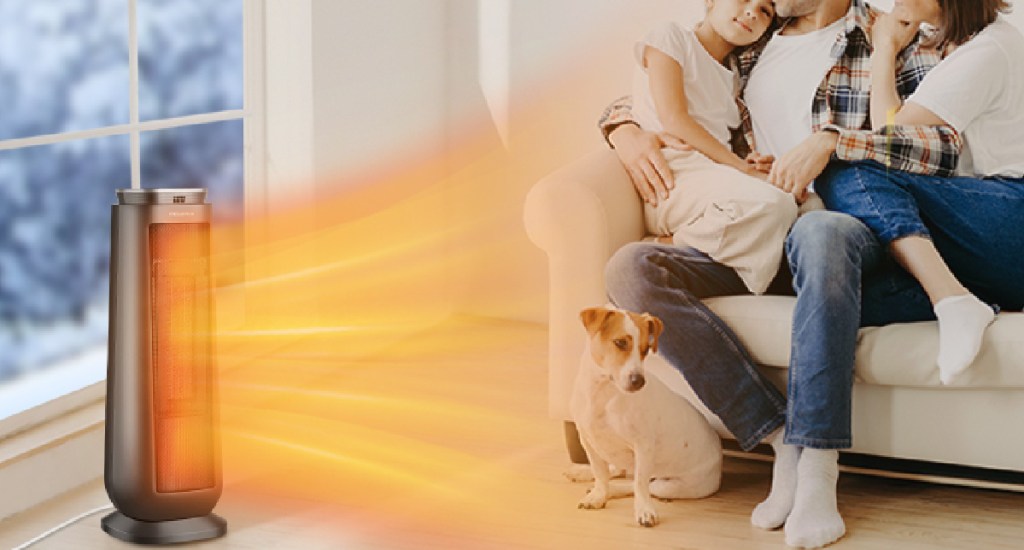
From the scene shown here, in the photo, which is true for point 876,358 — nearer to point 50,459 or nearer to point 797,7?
point 797,7

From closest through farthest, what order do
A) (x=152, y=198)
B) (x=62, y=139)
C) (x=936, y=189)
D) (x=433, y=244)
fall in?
(x=152, y=198), (x=936, y=189), (x=62, y=139), (x=433, y=244)

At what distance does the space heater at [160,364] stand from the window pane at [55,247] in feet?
1.45

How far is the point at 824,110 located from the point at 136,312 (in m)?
1.44

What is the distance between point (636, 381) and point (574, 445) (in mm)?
370

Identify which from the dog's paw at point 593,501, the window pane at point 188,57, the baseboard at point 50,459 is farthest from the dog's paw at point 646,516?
the window pane at point 188,57

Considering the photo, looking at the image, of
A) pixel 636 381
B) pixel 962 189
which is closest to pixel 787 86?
pixel 962 189

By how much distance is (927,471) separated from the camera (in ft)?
7.66

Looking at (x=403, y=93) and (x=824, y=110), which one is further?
(x=403, y=93)

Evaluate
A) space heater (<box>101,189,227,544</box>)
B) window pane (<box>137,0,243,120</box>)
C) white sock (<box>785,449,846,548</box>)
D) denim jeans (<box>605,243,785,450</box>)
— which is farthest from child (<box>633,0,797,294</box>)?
window pane (<box>137,0,243,120</box>)

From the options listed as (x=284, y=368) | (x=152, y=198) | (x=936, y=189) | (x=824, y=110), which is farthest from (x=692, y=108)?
(x=284, y=368)

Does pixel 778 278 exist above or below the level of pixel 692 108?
below

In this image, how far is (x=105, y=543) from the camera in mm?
2172

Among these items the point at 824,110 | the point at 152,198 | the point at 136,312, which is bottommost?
the point at 136,312

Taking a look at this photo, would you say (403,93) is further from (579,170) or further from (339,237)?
(579,170)
